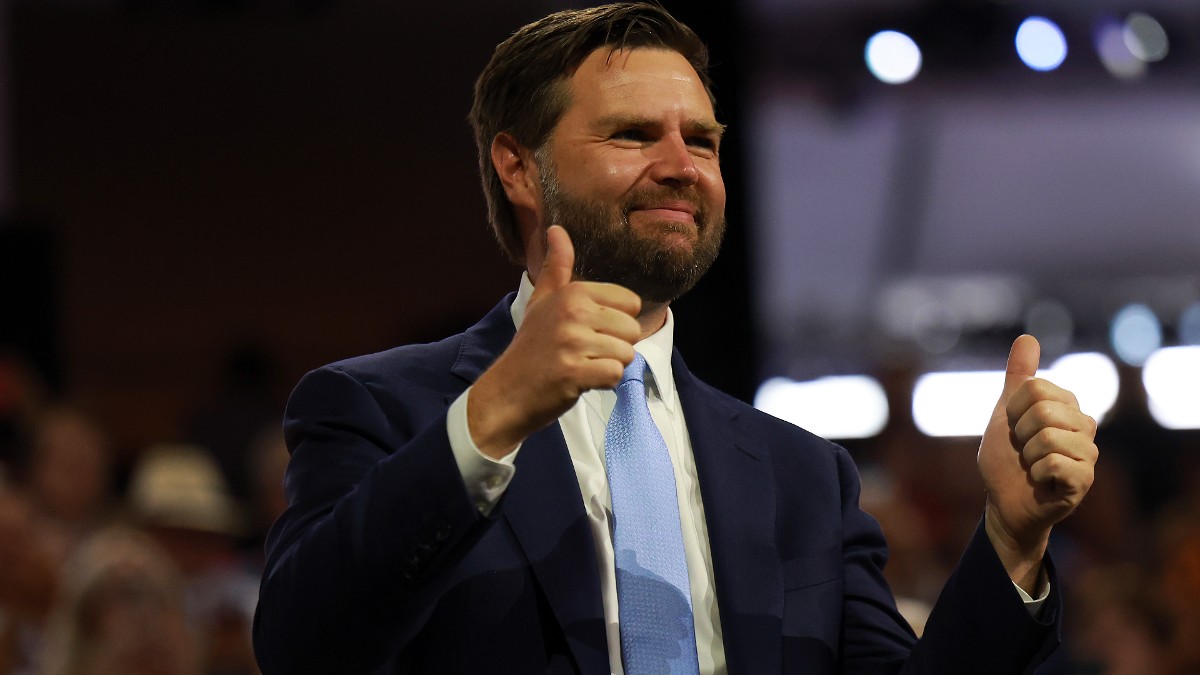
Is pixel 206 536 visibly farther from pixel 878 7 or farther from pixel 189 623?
pixel 878 7

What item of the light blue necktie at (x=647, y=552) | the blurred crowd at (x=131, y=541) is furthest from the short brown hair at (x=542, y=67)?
the blurred crowd at (x=131, y=541)

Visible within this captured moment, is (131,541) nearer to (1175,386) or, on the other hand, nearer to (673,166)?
(673,166)

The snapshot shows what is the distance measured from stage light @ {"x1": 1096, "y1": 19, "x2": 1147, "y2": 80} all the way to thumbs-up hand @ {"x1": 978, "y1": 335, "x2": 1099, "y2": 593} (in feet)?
19.3

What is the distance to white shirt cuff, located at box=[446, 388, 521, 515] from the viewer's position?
4.75 ft

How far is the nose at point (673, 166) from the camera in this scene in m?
1.79

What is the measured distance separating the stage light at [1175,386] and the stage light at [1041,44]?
16.6ft

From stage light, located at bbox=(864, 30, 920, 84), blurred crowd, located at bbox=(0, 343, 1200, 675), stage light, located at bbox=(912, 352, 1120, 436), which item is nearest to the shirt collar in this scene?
blurred crowd, located at bbox=(0, 343, 1200, 675)

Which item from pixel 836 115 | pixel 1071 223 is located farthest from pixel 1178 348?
pixel 836 115

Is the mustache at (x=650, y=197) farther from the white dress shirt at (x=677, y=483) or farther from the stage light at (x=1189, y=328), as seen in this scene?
the stage light at (x=1189, y=328)

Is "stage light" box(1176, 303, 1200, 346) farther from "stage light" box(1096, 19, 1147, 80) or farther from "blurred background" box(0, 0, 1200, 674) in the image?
"stage light" box(1096, 19, 1147, 80)

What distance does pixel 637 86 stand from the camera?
1847 millimetres

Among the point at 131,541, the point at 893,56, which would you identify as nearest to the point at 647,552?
the point at 131,541

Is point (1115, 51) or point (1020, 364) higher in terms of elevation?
point (1115, 51)

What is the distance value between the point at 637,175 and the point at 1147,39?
634 centimetres
